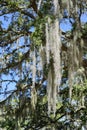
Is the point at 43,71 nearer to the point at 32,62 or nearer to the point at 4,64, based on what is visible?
the point at 32,62

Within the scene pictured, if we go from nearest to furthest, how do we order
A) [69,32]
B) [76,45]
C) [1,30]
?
[76,45] → [69,32] → [1,30]

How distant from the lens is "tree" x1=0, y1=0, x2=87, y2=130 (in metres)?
6.43

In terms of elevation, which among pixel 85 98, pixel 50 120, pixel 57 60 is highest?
pixel 57 60

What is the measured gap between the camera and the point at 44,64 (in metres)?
6.51

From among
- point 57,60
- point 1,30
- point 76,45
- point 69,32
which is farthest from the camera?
point 1,30

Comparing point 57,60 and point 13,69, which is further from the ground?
point 57,60

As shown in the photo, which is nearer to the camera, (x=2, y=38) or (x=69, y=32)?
(x=69, y=32)

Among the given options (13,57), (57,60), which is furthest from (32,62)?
(13,57)

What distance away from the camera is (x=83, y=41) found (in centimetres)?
696

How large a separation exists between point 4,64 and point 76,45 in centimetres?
182

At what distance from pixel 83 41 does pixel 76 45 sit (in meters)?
0.22

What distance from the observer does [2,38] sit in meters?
7.77

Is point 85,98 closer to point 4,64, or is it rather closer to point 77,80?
point 77,80

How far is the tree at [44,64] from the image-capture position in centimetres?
643
